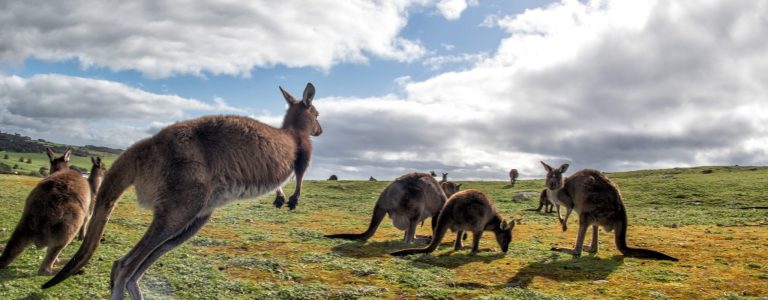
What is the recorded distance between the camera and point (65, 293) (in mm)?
8352

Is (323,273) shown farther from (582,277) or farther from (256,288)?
(582,277)

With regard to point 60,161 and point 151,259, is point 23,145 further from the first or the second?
point 151,259

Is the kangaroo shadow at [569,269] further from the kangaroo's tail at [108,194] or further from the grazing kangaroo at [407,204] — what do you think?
the kangaroo's tail at [108,194]

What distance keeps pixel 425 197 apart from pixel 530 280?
5470mm

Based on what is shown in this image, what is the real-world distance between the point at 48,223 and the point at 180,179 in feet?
15.8

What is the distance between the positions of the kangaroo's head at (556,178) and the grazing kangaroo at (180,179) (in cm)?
1083

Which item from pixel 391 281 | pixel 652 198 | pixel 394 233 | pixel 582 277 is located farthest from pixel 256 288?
pixel 652 198

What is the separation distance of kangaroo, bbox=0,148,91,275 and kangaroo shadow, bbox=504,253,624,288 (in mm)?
9140

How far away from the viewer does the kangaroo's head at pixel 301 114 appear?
9.45 meters

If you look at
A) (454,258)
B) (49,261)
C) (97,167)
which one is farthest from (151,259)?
(454,258)

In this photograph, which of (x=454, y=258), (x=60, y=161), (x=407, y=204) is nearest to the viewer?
(x=454, y=258)

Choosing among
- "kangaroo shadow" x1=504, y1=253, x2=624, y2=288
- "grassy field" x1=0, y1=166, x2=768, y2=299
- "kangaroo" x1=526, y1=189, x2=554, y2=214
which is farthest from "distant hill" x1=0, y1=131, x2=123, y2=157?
"kangaroo shadow" x1=504, y1=253, x2=624, y2=288

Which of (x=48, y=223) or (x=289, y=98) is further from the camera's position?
(x=289, y=98)

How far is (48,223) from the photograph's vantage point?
9406 mm
